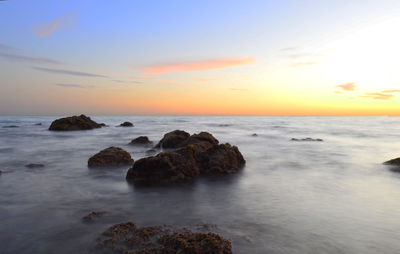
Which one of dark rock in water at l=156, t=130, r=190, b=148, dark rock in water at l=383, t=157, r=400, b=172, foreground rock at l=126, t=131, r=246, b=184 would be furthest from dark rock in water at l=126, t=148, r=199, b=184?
dark rock in water at l=383, t=157, r=400, b=172

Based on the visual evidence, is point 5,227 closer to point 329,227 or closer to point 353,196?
point 329,227

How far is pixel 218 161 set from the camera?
10734 millimetres

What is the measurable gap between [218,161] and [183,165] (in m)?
1.70

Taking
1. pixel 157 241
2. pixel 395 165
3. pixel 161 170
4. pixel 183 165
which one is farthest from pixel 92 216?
pixel 395 165

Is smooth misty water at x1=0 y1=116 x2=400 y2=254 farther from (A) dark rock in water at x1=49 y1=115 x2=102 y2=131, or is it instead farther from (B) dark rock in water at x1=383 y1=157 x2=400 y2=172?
(A) dark rock in water at x1=49 y1=115 x2=102 y2=131

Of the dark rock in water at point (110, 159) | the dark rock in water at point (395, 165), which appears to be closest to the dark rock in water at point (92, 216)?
the dark rock in water at point (110, 159)

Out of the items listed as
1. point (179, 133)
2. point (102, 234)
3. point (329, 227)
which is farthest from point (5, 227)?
point (179, 133)

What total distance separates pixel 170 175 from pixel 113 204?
2.59 metres

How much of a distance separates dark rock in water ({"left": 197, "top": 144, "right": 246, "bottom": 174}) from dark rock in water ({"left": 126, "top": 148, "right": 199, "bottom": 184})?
1045 millimetres

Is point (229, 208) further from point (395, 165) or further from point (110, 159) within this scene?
point (395, 165)

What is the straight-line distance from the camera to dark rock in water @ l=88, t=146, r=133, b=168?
11698 mm

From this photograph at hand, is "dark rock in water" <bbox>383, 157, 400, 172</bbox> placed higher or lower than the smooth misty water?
higher

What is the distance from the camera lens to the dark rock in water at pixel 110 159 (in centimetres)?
1170

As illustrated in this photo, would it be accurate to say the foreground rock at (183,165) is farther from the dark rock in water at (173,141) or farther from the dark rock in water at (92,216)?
the dark rock in water at (173,141)
